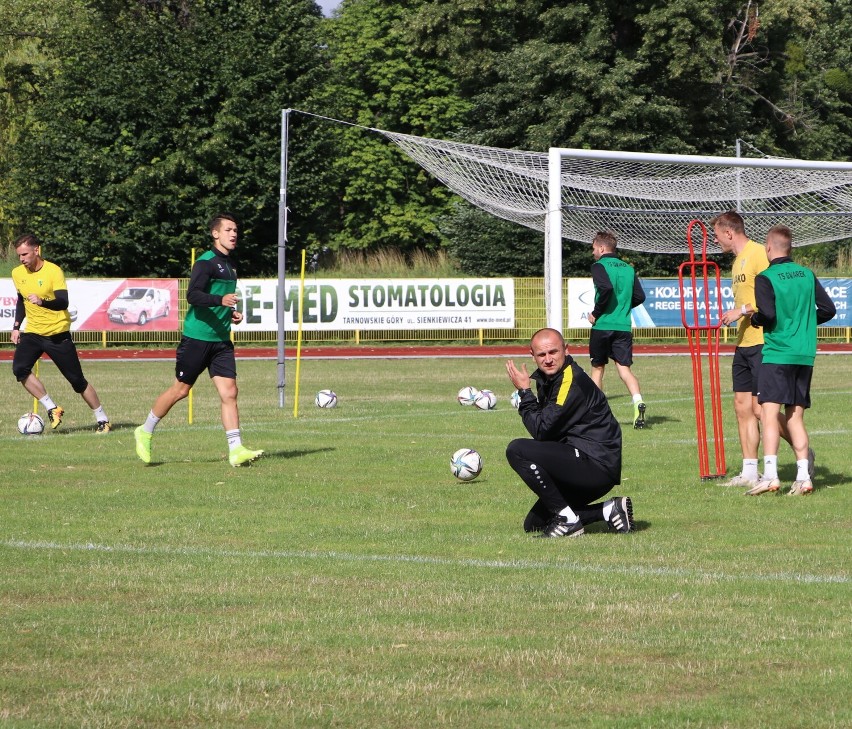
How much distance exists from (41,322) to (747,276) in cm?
817

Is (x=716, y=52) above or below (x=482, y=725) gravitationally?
above

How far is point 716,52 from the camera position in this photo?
4409cm

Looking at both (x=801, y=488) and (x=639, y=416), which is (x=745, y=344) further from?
(x=639, y=416)

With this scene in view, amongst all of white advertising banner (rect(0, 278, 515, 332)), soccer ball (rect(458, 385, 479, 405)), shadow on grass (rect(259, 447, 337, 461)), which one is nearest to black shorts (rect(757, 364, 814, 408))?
shadow on grass (rect(259, 447, 337, 461))

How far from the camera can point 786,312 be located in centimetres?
992

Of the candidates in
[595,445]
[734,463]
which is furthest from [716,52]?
[595,445]

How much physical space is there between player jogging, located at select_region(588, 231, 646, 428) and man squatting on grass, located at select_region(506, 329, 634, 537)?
7.06 m

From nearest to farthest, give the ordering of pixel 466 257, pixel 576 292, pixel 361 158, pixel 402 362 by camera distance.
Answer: pixel 402 362, pixel 576 292, pixel 466 257, pixel 361 158

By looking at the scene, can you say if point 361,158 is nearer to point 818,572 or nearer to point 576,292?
point 576,292

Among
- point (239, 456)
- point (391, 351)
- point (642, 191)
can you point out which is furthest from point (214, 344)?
point (391, 351)

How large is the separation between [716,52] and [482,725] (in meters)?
42.1

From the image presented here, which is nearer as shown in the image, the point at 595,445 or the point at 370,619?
the point at 370,619

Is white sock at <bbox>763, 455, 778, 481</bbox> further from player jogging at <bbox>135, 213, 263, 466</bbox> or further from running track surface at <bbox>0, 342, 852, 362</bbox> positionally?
running track surface at <bbox>0, 342, 852, 362</bbox>

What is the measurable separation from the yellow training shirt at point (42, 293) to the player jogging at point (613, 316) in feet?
19.7
